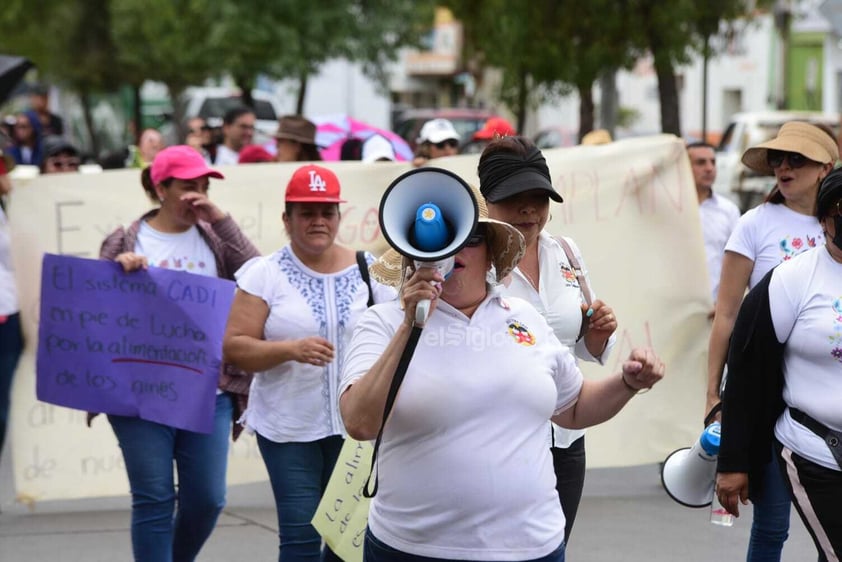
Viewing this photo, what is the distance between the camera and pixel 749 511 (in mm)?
7578

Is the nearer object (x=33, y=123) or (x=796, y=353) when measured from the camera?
(x=796, y=353)

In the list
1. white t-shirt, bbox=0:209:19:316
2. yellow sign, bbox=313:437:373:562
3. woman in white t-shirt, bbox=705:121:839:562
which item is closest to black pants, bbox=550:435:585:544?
yellow sign, bbox=313:437:373:562

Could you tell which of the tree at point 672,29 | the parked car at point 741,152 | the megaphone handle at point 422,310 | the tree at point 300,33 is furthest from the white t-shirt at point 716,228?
the tree at point 300,33

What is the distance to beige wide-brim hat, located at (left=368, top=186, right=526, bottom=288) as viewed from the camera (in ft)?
11.8

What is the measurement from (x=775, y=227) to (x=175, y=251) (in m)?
2.24

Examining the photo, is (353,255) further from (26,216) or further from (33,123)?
(33,123)

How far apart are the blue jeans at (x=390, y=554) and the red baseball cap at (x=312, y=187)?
180 centimetres

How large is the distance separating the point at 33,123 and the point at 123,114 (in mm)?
28742

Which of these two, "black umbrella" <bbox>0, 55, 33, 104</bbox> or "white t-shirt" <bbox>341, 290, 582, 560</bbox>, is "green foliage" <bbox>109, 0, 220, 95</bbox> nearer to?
"black umbrella" <bbox>0, 55, 33, 104</bbox>

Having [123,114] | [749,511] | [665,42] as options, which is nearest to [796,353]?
[749,511]

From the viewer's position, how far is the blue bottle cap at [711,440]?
14.9 feet

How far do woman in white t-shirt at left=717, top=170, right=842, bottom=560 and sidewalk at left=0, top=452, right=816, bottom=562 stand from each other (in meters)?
2.37

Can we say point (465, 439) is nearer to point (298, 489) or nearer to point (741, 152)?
point (298, 489)

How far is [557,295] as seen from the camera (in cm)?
→ 450
